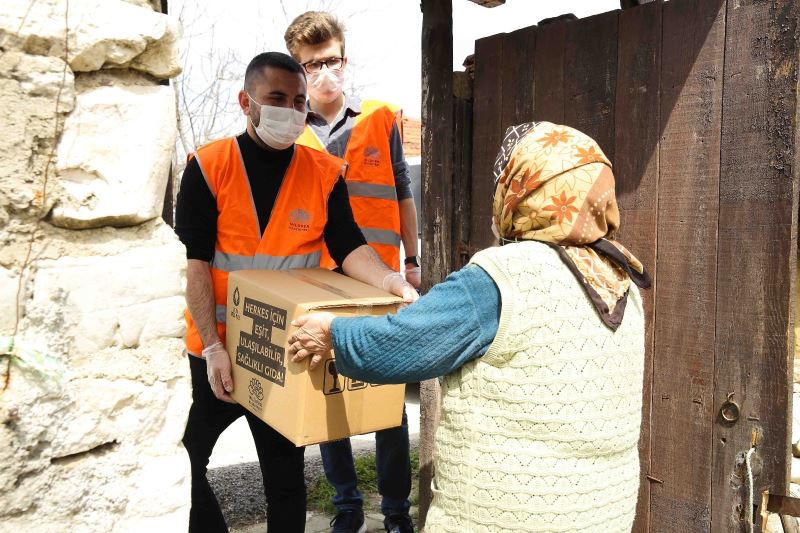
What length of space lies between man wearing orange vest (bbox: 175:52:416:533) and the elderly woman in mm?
820

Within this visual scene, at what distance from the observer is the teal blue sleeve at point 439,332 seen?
5.32ft

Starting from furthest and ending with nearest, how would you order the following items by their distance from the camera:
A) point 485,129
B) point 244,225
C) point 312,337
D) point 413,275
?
point 413,275, point 485,129, point 244,225, point 312,337

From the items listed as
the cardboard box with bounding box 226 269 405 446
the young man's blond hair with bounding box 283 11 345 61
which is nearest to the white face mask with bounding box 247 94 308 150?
the cardboard box with bounding box 226 269 405 446

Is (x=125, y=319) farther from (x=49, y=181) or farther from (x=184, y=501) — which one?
(x=184, y=501)

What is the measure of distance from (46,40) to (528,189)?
1.01 metres

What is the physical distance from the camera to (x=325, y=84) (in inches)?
140

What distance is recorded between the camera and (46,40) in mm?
1274

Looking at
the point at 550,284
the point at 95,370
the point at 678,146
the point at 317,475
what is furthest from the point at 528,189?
the point at 317,475

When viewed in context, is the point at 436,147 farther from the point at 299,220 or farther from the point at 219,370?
the point at 219,370

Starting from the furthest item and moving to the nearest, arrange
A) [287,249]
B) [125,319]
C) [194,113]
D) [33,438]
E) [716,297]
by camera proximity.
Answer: [194,113]
[287,249]
[716,297]
[125,319]
[33,438]

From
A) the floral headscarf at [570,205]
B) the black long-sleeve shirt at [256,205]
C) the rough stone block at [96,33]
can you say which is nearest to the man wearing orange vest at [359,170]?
the black long-sleeve shirt at [256,205]

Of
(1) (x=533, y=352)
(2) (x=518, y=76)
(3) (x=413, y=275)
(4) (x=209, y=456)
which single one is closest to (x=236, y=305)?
(4) (x=209, y=456)

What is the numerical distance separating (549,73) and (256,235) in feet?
3.87

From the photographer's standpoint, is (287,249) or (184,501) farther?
(287,249)
